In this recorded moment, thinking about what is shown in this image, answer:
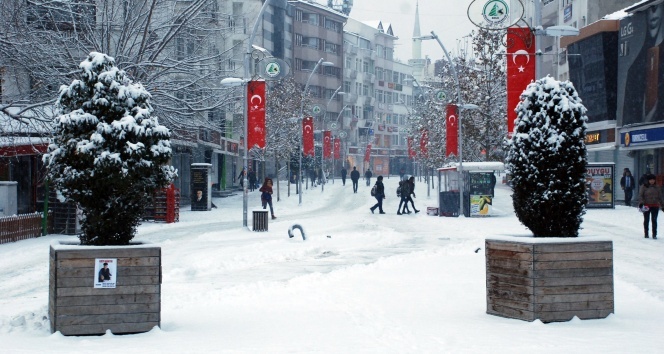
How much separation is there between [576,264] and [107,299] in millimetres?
4595

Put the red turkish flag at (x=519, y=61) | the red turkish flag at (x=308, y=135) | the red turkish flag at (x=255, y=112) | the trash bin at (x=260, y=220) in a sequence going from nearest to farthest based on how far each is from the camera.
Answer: the red turkish flag at (x=519, y=61)
the trash bin at (x=260, y=220)
the red turkish flag at (x=255, y=112)
the red turkish flag at (x=308, y=135)

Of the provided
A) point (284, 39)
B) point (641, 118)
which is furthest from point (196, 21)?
point (284, 39)

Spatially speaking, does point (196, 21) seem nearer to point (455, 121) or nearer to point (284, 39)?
point (455, 121)

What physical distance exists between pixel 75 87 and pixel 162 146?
1.06 metres

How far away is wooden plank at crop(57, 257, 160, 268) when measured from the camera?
8648 millimetres

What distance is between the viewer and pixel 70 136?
9305 millimetres

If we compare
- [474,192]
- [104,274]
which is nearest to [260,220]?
[474,192]

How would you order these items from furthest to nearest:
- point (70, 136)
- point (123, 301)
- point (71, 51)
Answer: point (71, 51) → point (70, 136) → point (123, 301)

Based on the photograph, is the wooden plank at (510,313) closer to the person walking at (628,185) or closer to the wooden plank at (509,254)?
the wooden plank at (509,254)

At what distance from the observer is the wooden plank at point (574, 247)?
30.3ft

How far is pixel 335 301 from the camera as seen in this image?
11500mm

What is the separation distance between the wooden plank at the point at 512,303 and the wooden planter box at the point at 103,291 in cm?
351

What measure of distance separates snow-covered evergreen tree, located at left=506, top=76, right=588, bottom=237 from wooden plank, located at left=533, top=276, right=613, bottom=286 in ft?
1.85

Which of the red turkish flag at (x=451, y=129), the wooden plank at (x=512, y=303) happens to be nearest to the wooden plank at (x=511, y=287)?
the wooden plank at (x=512, y=303)
